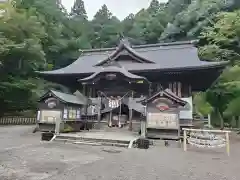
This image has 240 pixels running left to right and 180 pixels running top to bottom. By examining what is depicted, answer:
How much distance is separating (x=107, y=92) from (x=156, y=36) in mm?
28368

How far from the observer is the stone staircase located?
9336mm

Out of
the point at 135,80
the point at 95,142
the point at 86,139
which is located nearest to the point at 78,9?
the point at 135,80

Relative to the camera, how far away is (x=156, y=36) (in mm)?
40312

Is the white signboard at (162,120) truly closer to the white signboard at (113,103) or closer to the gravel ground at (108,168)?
the gravel ground at (108,168)

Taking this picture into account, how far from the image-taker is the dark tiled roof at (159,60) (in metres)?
13.7

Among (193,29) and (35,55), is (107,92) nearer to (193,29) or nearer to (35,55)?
(35,55)

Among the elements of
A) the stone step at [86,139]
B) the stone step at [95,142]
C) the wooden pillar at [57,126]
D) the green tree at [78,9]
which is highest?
the green tree at [78,9]

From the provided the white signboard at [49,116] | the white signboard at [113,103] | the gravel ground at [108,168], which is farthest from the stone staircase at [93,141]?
the white signboard at [113,103]

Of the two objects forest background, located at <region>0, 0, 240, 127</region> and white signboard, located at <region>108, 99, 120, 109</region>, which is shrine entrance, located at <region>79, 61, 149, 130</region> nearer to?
white signboard, located at <region>108, 99, 120, 109</region>

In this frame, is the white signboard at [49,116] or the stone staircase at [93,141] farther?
the white signboard at [49,116]

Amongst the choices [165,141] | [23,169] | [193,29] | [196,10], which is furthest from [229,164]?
[196,10]

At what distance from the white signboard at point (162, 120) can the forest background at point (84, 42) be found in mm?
5251

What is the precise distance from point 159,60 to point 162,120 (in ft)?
22.3

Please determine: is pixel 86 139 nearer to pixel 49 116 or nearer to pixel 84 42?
pixel 49 116
